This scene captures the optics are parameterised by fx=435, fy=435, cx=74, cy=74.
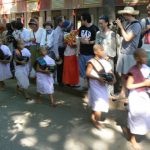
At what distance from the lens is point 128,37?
24.2 ft

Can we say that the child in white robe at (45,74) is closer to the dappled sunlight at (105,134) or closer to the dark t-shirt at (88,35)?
the dark t-shirt at (88,35)

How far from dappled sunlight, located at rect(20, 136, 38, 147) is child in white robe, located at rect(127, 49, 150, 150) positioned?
1.41m

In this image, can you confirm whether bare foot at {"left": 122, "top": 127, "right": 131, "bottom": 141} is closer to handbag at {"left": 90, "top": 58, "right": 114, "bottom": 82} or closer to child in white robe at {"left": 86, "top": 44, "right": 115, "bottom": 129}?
child in white robe at {"left": 86, "top": 44, "right": 115, "bottom": 129}

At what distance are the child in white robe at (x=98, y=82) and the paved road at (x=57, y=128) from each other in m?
0.33

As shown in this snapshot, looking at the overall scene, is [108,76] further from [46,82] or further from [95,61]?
[46,82]

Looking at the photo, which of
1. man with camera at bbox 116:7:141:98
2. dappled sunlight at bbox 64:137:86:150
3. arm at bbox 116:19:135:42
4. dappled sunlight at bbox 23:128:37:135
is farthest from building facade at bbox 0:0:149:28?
dappled sunlight at bbox 64:137:86:150

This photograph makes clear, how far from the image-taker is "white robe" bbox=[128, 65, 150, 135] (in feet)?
19.3

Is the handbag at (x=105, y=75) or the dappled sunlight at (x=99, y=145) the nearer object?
the dappled sunlight at (x=99, y=145)

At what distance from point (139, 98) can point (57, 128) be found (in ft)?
5.37

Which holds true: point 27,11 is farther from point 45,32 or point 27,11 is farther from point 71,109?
point 71,109

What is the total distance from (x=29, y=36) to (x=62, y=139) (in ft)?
17.4

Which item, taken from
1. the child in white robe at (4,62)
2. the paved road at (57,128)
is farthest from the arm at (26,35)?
the paved road at (57,128)

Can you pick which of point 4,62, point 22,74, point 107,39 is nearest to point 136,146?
point 107,39

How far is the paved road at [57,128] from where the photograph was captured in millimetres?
6120
